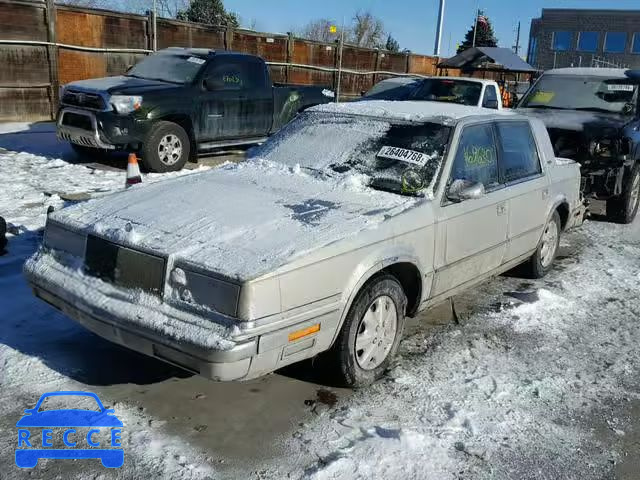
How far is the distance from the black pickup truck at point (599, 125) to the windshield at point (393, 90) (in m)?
4.66

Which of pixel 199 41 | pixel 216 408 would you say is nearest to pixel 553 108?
pixel 216 408

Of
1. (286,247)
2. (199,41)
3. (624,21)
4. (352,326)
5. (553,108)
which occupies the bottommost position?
(352,326)

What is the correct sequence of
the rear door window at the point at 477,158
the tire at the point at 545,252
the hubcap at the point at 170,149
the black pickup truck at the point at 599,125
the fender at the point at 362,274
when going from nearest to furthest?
the fender at the point at 362,274 < the rear door window at the point at 477,158 < the tire at the point at 545,252 < the black pickup truck at the point at 599,125 < the hubcap at the point at 170,149

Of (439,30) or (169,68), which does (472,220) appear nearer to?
(169,68)

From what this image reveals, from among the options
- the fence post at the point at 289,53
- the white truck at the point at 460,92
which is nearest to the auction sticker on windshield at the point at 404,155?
the white truck at the point at 460,92

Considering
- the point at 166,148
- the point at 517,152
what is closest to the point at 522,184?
the point at 517,152

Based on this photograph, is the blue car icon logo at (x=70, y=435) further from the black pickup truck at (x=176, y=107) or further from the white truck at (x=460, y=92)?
the white truck at (x=460, y=92)

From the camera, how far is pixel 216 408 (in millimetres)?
3367

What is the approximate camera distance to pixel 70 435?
3.04 metres

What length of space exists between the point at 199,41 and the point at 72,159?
23.6 feet

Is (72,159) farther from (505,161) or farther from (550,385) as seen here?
(550,385)

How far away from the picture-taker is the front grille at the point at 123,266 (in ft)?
10.1

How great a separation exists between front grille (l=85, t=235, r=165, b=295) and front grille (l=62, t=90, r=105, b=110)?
19.8ft

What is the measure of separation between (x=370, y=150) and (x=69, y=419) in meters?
2.57
